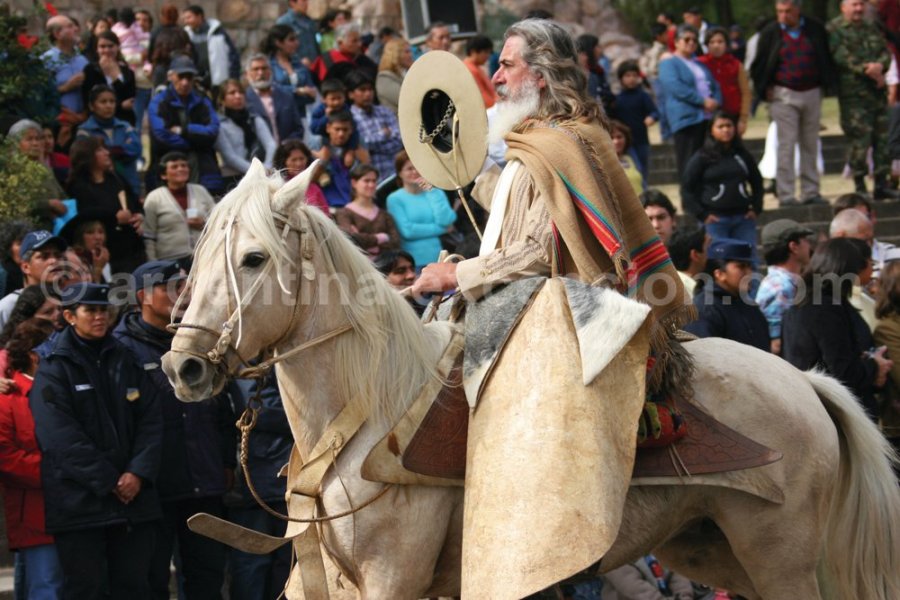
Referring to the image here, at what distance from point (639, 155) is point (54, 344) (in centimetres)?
1004

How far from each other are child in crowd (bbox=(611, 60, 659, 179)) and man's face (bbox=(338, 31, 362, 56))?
3.09m

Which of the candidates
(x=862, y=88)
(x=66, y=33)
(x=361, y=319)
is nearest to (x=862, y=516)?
(x=361, y=319)

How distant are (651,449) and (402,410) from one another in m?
1.09

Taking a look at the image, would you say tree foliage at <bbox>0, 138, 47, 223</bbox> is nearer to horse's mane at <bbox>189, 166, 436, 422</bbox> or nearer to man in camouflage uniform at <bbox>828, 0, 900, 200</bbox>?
horse's mane at <bbox>189, 166, 436, 422</bbox>

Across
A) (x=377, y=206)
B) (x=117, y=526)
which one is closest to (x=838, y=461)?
(x=117, y=526)

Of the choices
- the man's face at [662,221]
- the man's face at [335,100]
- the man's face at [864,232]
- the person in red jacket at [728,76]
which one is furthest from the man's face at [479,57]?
the man's face at [864,232]

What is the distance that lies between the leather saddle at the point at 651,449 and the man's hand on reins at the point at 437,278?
0.36 metres

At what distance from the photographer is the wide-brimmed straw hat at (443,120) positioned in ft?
19.3

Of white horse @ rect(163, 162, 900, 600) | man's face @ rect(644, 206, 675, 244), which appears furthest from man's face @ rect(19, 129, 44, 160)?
white horse @ rect(163, 162, 900, 600)

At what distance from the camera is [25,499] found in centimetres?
734

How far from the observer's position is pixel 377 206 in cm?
1125

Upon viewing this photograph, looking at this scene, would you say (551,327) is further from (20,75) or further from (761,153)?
(761,153)

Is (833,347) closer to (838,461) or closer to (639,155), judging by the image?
(838,461)

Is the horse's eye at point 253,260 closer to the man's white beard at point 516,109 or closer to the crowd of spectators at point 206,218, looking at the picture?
the crowd of spectators at point 206,218
